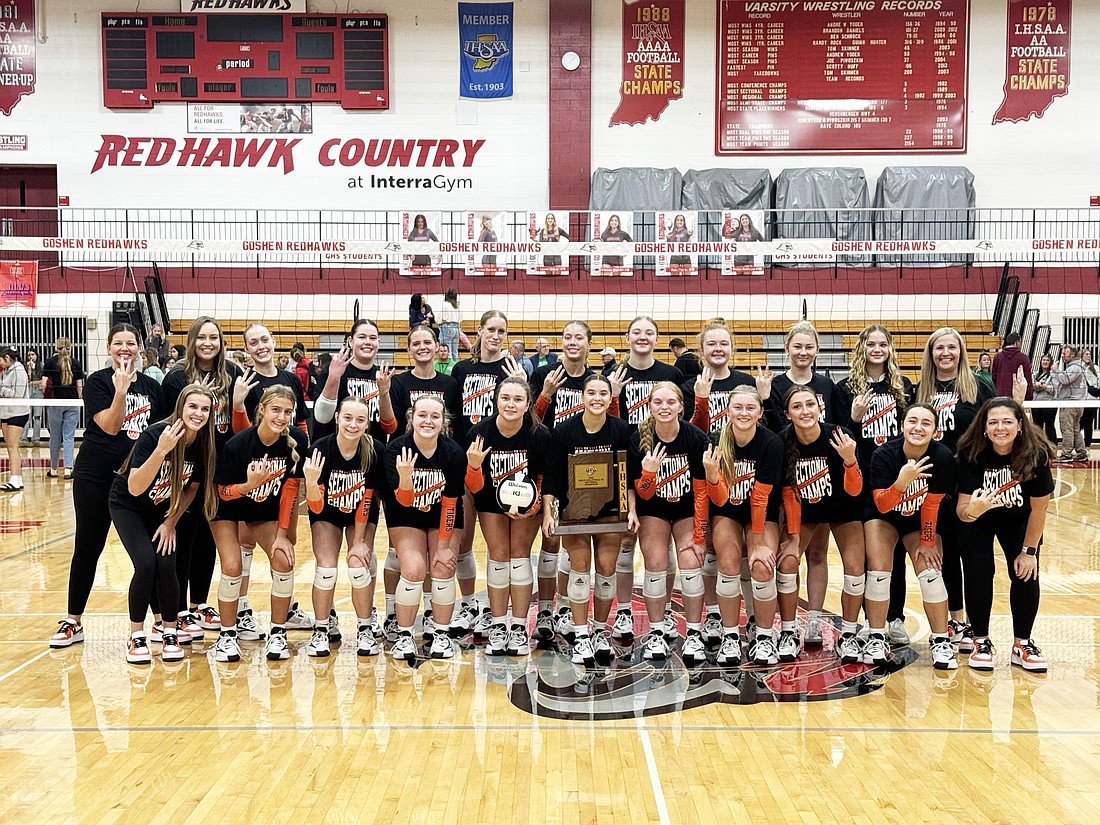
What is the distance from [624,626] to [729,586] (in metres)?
0.74

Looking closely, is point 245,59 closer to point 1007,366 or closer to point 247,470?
point 1007,366

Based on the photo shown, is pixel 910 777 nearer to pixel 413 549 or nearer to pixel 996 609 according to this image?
pixel 413 549

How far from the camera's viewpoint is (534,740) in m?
4.16

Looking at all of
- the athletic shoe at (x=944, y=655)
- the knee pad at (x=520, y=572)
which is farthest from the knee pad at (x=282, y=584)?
the athletic shoe at (x=944, y=655)

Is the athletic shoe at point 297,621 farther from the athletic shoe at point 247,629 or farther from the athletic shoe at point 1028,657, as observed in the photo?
the athletic shoe at point 1028,657

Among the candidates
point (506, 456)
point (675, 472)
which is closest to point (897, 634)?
point (675, 472)

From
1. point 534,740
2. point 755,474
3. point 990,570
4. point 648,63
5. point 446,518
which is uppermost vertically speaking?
point 648,63

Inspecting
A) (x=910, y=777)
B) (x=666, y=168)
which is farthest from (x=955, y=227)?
(x=910, y=777)

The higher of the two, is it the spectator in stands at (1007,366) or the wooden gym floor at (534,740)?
the spectator in stands at (1007,366)

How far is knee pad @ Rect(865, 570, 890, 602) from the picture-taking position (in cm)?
510

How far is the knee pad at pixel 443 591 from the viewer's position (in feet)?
17.0

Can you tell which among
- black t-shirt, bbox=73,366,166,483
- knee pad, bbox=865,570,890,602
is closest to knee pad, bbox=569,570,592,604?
knee pad, bbox=865,570,890,602

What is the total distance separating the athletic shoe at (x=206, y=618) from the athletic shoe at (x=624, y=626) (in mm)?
2281

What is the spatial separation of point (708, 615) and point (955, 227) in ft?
45.1
